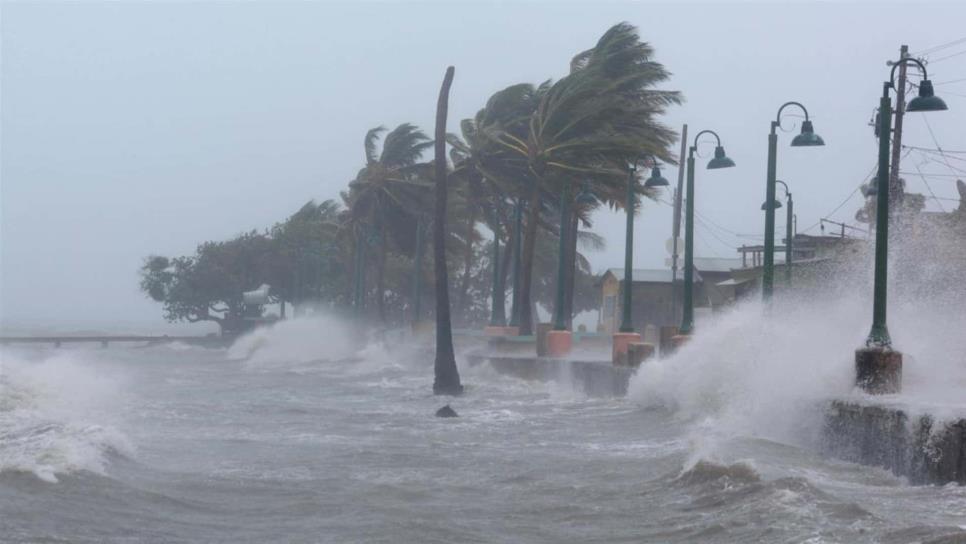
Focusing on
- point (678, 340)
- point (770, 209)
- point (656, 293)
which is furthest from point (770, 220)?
point (656, 293)

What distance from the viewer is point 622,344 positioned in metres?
27.6

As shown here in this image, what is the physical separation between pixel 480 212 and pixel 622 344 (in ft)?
85.2

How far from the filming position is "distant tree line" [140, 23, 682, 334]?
121ft

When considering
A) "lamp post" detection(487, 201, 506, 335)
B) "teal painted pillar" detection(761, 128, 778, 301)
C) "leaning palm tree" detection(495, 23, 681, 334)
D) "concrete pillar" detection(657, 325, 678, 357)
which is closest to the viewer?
"teal painted pillar" detection(761, 128, 778, 301)

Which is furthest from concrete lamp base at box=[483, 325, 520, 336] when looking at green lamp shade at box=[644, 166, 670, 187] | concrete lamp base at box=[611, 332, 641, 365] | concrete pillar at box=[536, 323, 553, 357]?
green lamp shade at box=[644, 166, 670, 187]

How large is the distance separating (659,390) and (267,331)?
166ft

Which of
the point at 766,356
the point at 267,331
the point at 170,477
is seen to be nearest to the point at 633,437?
the point at 766,356

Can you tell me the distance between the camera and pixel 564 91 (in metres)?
37.0

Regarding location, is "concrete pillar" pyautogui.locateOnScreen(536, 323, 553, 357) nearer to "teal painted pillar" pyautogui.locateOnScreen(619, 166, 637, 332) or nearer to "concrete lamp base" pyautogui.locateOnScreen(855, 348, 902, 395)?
"teal painted pillar" pyautogui.locateOnScreen(619, 166, 637, 332)

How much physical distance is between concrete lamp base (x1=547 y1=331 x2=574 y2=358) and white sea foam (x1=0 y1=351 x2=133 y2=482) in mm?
13328

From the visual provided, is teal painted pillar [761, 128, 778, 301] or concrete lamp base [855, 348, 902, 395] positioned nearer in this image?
concrete lamp base [855, 348, 902, 395]

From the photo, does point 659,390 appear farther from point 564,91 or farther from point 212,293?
point 212,293

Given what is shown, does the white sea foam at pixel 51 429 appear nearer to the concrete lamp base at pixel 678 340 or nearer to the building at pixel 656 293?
the concrete lamp base at pixel 678 340

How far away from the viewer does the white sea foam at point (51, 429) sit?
434 inches
